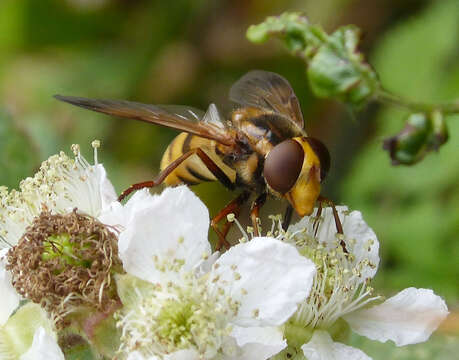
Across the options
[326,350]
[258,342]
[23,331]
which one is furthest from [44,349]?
[326,350]

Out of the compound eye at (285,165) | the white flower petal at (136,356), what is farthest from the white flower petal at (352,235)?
the white flower petal at (136,356)

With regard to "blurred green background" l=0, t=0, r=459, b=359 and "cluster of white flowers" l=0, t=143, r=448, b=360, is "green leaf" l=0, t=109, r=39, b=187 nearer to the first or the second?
"blurred green background" l=0, t=0, r=459, b=359

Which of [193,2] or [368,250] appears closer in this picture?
[368,250]

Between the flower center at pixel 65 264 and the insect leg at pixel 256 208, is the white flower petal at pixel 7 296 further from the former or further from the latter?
the insect leg at pixel 256 208

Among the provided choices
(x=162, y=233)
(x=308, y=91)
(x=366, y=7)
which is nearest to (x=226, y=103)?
(x=308, y=91)

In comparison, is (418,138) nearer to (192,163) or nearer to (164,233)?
(164,233)

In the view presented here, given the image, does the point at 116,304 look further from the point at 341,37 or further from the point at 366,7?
the point at 366,7
